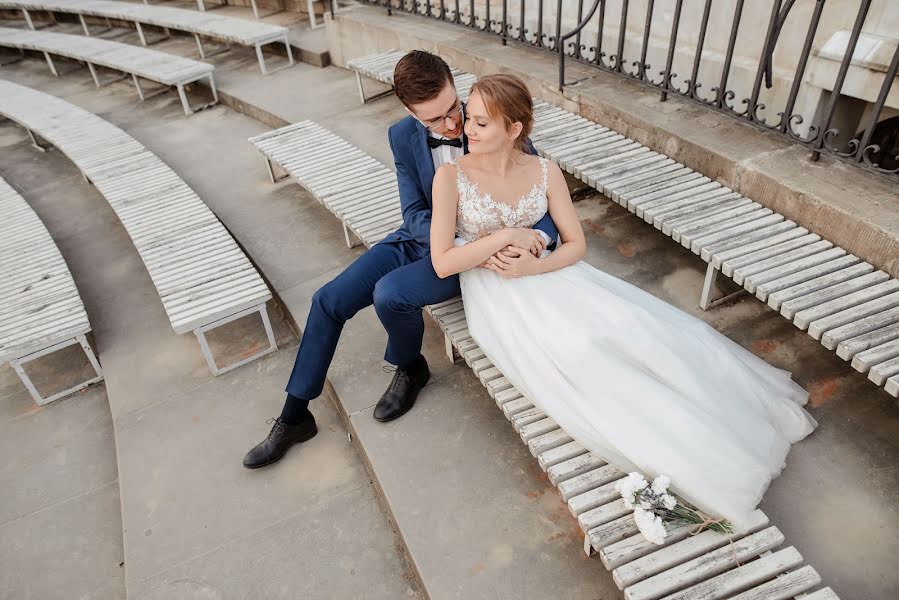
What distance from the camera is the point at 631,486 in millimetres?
2066

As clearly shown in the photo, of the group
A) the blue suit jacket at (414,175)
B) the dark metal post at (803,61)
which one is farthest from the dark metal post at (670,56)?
the blue suit jacket at (414,175)

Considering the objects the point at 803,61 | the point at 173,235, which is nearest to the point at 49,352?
the point at 173,235

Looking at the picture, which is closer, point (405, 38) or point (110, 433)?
point (110, 433)

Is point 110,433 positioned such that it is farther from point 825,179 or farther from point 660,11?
point 660,11

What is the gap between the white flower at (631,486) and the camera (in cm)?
206

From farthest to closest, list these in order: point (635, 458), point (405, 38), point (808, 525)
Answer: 1. point (405, 38)
2. point (808, 525)
3. point (635, 458)

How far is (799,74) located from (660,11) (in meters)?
2.09

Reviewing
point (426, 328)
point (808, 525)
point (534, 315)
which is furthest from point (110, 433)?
point (808, 525)

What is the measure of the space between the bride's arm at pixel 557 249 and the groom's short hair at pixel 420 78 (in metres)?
0.60

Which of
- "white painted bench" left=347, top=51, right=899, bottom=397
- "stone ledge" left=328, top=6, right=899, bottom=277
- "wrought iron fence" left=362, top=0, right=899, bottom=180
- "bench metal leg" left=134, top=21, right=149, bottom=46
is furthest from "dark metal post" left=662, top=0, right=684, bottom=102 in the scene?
"bench metal leg" left=134, top=21, right=149, bottom=46

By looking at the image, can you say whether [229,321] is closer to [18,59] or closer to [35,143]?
[35,143]

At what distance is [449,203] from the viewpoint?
8.70 feet

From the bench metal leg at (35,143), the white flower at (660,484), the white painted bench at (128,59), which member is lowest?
the bench metal leg at (35,143)

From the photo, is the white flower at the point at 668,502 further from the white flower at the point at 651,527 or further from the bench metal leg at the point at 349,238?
the bench metal leg at the point at 349,238
